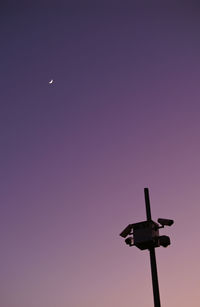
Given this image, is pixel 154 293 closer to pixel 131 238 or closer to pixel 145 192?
pixel 131 238

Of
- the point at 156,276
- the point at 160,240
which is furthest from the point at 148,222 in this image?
the point at 156,276

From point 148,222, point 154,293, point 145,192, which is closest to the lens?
point 154,293

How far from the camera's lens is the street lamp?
35.9 feet

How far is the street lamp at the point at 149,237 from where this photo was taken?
10.9 metres

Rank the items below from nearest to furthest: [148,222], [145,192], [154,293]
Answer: [154,293] → [148,222] → [145,192]

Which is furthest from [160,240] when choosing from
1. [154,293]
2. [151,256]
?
[154,293]

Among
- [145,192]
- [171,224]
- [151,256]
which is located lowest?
[151,256]

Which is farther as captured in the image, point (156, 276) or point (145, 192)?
point (145, 192)

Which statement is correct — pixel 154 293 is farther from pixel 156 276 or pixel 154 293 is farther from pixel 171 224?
pixel 171 224

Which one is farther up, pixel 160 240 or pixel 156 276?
pixel 160 240

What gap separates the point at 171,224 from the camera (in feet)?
37.2

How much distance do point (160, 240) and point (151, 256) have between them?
52 centimetres

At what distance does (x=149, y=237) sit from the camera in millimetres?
11109

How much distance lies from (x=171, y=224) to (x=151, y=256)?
1078 millimetres
